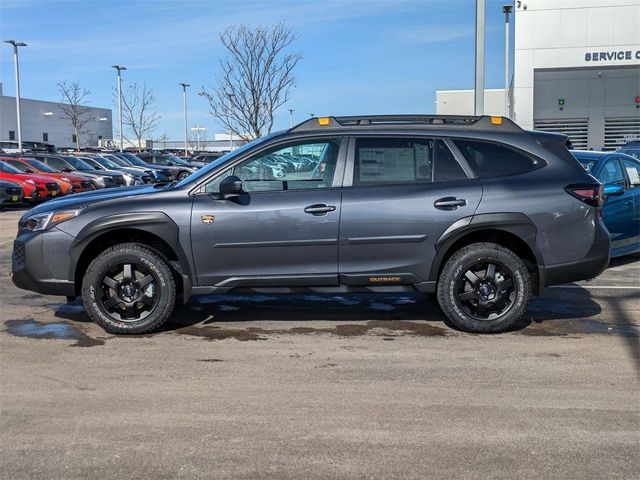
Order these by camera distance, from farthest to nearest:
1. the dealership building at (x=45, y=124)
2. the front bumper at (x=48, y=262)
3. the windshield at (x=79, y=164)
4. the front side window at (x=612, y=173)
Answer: the dealership building at (x=45, y=124) < the windshield at (x=79, y=164) < the front side window at (x=612, y=173) < the front bumper at (x=48, y=262)

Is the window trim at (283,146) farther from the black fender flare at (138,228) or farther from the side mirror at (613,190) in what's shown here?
the side mirror at (613,190)

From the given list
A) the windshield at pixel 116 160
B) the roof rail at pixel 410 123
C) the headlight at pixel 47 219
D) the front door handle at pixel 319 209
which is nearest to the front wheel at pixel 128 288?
the headlight at pixel 47 219

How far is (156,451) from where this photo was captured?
A: 3822mm

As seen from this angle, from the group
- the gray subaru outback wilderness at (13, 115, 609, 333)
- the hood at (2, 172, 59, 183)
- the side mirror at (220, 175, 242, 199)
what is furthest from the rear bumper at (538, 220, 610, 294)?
the hood at (2, 172, 59, 183)

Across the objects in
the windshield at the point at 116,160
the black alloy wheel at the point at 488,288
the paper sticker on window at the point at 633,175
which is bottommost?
the black alloy wheel at the point at 488,288

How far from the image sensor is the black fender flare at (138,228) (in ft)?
19.5

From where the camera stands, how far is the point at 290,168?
242 inches

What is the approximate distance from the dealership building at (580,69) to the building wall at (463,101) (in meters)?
10.7

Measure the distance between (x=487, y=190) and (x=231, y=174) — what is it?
2290 millimetres

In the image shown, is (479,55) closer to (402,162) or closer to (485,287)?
(402,162)

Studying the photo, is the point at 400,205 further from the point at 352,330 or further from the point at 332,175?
the point at 352,330

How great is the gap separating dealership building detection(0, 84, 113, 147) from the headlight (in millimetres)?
72268

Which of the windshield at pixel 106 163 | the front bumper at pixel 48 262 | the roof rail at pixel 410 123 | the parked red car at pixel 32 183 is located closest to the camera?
the front bumper at pixel 48 262

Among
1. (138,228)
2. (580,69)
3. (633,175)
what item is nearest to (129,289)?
(138,228)
